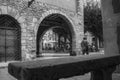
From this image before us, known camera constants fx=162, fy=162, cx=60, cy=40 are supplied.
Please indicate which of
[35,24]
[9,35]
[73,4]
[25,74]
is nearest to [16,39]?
[9,35]

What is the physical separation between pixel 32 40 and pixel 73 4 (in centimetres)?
454

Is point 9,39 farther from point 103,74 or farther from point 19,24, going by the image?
point 103,74

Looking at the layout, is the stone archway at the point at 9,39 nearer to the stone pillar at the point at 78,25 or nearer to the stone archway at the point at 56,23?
the stone archway at the point at 56,23

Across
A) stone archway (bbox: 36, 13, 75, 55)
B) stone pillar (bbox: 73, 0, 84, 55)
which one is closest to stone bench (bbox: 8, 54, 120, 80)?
stone archway (bbox: 36, 13, 75, 55)

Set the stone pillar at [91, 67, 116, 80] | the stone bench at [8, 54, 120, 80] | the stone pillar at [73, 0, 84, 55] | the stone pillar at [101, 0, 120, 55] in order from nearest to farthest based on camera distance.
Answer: the stone bench at [8, 54, 120, 80], the stone pillar at [91, 67, 116, 80], the stone pillar at [101, 0, 120, 55], the stone pillar at [73, 0, 84, 55]

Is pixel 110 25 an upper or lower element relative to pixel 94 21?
lower

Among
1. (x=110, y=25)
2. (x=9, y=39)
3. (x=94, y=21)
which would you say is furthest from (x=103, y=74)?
(x=94, y=21)

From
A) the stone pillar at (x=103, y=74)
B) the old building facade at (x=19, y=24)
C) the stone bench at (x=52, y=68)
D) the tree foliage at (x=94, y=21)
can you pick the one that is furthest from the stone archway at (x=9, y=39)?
the tree foliage at (x=94, y=21)

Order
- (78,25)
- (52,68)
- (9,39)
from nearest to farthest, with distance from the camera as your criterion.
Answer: (52,68)
(9,39)
(78,25)

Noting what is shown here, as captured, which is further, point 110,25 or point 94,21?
point 94,21

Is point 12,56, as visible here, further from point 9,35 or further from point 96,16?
point 96,16

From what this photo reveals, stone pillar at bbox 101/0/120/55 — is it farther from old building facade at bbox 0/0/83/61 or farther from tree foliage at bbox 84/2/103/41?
tree foliage at bbox 84/2/103/41

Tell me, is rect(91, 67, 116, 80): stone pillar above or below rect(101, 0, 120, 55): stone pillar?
below

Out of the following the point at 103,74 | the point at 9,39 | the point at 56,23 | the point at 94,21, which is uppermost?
the point at 94,21
